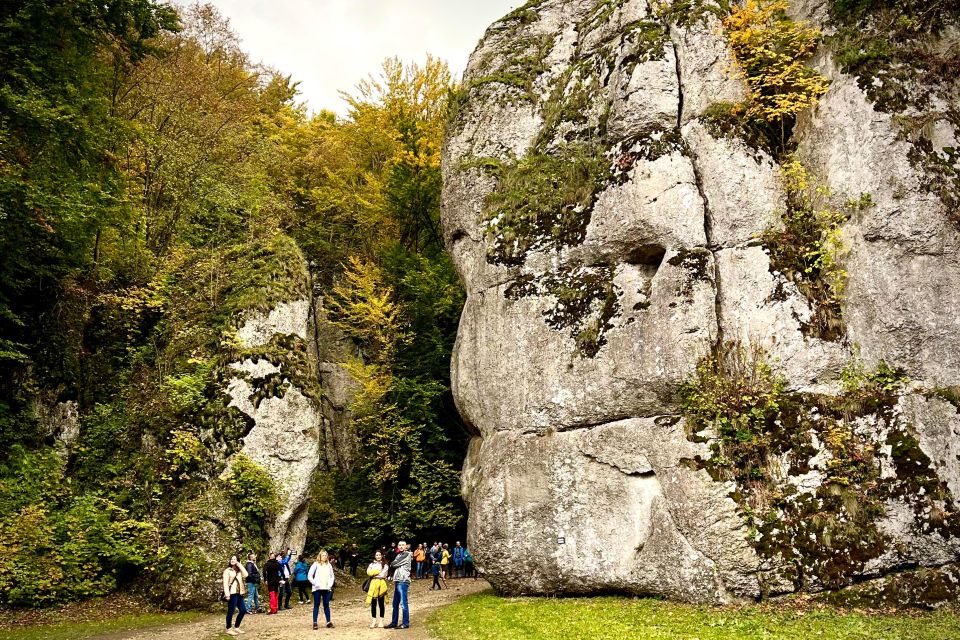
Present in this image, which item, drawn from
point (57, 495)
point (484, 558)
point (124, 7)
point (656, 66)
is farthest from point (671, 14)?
point (57, 495)

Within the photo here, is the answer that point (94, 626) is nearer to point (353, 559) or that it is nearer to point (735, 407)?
point (353, 559)

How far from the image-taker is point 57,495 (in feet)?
48.9

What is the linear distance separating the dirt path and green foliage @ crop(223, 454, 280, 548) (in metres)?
2.23

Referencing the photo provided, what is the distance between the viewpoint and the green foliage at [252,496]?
51.3ft

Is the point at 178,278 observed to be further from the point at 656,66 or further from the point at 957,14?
the point at 957,14

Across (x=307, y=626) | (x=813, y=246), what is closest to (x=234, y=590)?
(x=307, y=626)

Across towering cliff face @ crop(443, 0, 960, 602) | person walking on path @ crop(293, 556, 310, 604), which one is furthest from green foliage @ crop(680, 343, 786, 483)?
person walking on path @ crop(293, 556, 310, 604)

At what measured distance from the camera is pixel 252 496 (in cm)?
A: 1586

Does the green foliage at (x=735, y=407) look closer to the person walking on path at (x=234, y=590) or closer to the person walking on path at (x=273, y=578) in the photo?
A: the person walking on path at (x=234, y=590)

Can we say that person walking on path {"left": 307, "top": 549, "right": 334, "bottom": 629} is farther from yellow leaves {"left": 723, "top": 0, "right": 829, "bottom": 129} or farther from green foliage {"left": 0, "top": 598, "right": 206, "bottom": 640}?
yellow leaves {"left": 723, "top": 0, "right": 829, "bottom": 129}

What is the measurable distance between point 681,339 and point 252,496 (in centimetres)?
1167

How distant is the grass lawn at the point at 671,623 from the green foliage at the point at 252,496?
594 cm

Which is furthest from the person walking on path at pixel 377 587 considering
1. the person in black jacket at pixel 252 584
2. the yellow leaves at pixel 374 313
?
the yellow leaves at pixel 374 313

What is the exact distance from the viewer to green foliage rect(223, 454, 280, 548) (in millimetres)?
15648
